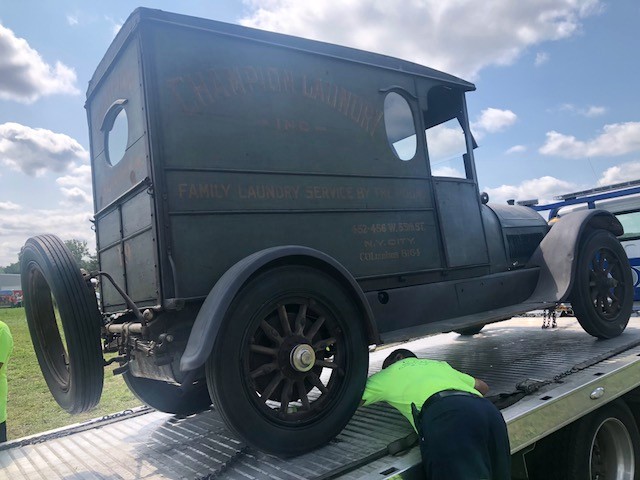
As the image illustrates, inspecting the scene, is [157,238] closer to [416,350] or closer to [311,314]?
[311,314]

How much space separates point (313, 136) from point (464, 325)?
187cm

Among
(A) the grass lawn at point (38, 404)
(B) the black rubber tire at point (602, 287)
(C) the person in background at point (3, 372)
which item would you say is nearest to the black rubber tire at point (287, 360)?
→ (B) the black rubber tire at point (602, 287)

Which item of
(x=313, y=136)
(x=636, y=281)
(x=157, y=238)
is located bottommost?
(x=636, y=281)

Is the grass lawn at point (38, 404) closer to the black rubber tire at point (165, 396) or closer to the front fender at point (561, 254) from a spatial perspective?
the black rubber tire at point (165, 396)

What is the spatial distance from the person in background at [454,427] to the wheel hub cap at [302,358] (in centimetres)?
58

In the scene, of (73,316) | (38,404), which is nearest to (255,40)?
(73,316)

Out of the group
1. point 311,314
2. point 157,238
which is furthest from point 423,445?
point 157,238

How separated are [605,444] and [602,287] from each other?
1.85 m

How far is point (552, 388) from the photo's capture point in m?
3.29

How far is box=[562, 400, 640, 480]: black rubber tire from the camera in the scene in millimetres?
3248

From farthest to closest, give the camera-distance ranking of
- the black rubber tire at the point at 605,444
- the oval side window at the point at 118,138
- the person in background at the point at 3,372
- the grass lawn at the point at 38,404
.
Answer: the grass lawn at the point at 38,404, the person in background at the point at 3,372, the oval side window at the point at 118,138, the black rubber tire at the point at 605,444

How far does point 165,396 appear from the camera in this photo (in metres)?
3.67

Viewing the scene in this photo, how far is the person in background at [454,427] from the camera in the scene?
230cm

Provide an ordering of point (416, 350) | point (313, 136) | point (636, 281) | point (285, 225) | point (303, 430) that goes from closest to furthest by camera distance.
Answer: point (303, 430)
point (285, 225)
point (313, 136)
point (416, 350)
point (636, 281)
